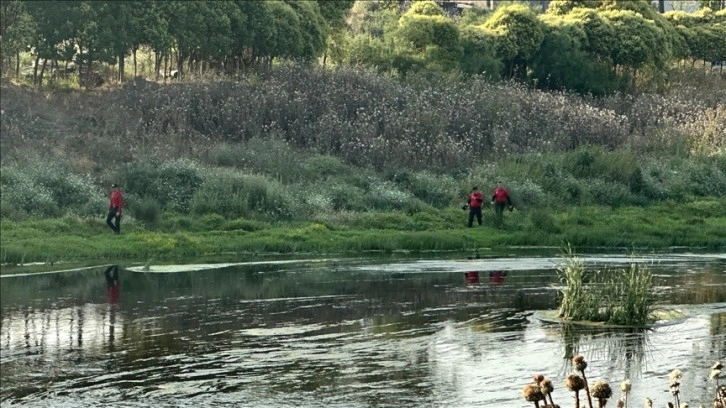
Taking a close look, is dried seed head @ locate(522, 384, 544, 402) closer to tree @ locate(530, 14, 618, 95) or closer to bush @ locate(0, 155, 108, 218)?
bush @ locate(0, 155, 108, 218)

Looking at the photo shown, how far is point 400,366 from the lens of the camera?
21.2 m

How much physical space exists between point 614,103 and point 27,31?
75.5ft

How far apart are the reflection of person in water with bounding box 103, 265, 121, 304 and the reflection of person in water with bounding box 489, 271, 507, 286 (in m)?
7.96

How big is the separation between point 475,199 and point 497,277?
758 centimetres

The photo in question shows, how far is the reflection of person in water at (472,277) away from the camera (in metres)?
31.3

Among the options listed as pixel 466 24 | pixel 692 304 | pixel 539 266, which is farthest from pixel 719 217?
pixel 466 24

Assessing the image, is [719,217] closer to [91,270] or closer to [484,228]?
[484,228]

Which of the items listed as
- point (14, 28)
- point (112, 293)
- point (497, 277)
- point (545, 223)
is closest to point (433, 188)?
point (545, 223)

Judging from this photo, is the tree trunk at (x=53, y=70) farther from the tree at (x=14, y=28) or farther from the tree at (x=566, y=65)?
the tree at (x=566, y=65)

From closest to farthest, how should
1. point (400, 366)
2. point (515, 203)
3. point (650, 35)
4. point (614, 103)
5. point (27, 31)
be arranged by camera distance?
1. point (400, 366)
2. point (515, 203)
3. point (27, 31)
4. point (614, 103)
5. point (650, 35)

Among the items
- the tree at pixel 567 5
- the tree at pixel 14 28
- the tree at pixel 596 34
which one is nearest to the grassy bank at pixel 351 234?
the tree at pixel 14 28

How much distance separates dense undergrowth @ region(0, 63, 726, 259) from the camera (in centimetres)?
3947

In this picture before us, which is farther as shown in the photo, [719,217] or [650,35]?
[650,35]

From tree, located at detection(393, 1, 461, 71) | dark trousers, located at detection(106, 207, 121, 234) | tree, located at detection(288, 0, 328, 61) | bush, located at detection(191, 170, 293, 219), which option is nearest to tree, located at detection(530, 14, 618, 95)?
tree, located at detection(393, 1, 461, 71)
